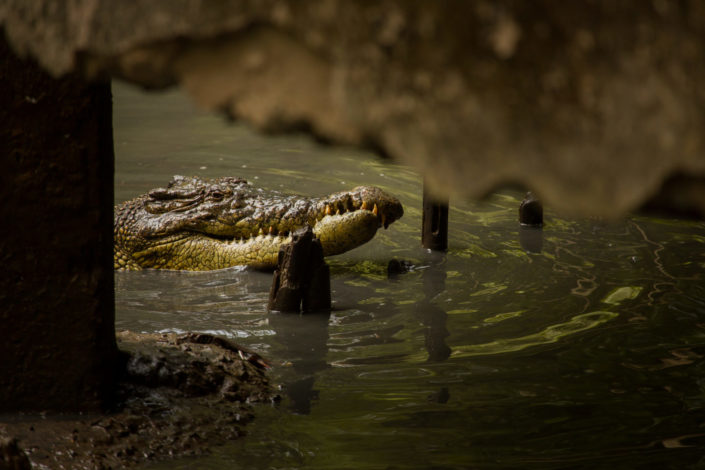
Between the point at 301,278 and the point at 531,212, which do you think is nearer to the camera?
the point at 301,278

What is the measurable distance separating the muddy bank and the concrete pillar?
0.16 m

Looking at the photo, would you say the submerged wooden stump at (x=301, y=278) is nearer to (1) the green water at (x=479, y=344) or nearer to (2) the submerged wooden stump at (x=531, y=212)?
(1) the green water at (x=479, y=344)

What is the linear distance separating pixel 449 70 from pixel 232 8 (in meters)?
0.33

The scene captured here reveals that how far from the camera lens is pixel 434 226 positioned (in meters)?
7.98

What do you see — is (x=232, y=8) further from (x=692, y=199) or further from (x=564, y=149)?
(x=692, y=199)

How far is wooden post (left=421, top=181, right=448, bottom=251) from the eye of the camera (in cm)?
789

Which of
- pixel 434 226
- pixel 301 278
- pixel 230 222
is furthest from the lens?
pixel 434 226

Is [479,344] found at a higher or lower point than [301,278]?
lower

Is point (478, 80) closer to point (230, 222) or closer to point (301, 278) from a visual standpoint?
point (301, 278)

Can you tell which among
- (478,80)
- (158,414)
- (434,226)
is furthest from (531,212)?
(478,80)

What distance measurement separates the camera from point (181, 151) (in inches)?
469

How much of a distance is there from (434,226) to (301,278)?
2315mm

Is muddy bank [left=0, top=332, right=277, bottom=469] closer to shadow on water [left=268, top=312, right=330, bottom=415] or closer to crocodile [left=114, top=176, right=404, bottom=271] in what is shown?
shadow on water [left=268, top=312, right=330, bottom=415]

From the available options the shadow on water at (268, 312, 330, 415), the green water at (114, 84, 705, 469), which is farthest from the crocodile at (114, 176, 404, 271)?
the shadow on water at (268, 312, 330, 415)
